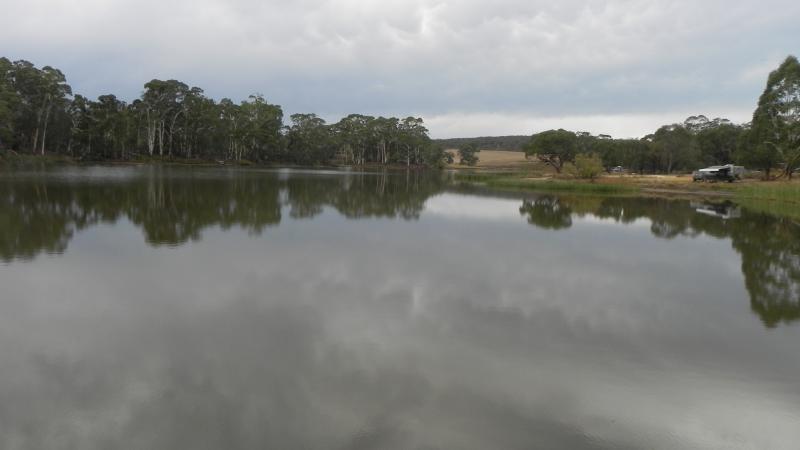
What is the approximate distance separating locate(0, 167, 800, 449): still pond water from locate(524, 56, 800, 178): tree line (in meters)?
45.3

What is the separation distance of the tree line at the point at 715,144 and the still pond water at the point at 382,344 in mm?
45290

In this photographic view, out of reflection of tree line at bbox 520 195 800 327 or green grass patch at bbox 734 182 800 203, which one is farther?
green grass patch at bbox 734 182 800 203

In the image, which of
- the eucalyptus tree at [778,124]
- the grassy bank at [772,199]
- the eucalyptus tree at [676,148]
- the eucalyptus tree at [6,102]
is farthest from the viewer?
the eucalyptus tree at [676,148]

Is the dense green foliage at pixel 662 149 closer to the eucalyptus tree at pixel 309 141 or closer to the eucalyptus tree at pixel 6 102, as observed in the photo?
the eucalyptus tree at pixel 309 141

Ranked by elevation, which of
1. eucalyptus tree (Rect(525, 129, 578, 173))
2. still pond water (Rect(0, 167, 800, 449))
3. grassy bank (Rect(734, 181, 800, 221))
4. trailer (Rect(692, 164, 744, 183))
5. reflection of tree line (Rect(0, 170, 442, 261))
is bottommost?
still pond water (Rect(0, 167, 800, 449))

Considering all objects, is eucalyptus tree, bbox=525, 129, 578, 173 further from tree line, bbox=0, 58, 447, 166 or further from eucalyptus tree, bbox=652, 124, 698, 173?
tree line, bbox=0, 58, 447, 166

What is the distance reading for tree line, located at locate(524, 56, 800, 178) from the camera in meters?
48.1

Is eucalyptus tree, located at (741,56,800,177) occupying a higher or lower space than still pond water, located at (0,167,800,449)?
higher

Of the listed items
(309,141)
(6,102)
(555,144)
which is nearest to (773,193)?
(555,144)

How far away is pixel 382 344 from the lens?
6.86m

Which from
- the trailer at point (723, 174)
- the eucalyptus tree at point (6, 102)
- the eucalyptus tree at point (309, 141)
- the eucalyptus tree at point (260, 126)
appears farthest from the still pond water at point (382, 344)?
the eucalyptus tree at point (309, 141)

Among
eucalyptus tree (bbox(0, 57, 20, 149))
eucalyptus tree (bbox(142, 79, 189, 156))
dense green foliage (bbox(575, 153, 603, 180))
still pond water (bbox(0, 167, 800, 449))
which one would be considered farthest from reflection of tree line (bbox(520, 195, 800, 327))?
eucalyptus tree (bbox(142, 79, 189, 156))

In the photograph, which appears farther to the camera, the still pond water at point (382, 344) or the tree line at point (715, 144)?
the tree line at point (715, 144)

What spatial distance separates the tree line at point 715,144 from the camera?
48128 mm
